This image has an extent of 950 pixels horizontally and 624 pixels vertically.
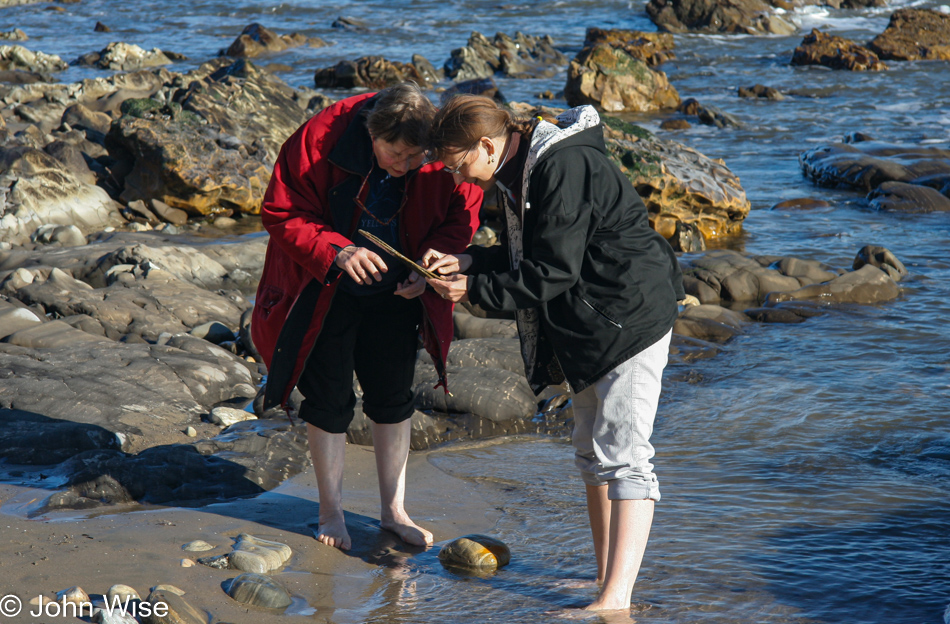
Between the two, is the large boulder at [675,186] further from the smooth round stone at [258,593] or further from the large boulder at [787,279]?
the smooth round stone at [258,593]

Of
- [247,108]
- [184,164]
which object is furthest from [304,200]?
[247,108]

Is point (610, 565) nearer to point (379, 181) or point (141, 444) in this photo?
point (379, 181)

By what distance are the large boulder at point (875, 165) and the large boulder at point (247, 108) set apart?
23.3 ft

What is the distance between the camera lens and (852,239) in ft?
29.7

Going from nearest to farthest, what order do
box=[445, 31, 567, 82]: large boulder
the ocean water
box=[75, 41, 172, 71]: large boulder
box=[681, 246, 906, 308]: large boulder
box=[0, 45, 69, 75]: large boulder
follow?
the ocean water → box=[681, 246, 906, 308]: large boulder → box=[0, 45, 69, 75]: large boulder → box=[445, 31, 567, 82]: large boulder → box=[75, 41, 172, 71]: large boulder

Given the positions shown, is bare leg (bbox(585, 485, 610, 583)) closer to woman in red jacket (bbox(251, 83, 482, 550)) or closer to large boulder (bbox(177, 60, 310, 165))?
woman in red jacket (bbox(251, 83, 482, 550))

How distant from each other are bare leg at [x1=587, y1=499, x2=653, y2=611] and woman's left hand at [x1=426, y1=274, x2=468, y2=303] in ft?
2.77

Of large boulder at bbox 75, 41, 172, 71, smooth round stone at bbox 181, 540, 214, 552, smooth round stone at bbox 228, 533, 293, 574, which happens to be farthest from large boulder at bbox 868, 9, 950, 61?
smooth round stone at bbox 181, 540, 214, 552

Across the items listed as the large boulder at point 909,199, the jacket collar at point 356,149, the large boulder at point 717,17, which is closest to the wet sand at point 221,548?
the jacket collar at point 356,149

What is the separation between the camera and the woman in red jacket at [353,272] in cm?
301

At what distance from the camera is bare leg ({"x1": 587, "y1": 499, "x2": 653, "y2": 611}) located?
110 inches

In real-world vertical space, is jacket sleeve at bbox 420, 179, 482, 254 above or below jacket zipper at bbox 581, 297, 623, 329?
above

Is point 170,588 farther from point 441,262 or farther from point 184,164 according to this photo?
point 184,164

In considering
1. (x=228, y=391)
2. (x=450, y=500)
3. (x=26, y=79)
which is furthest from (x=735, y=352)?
(x=26, y=79)
